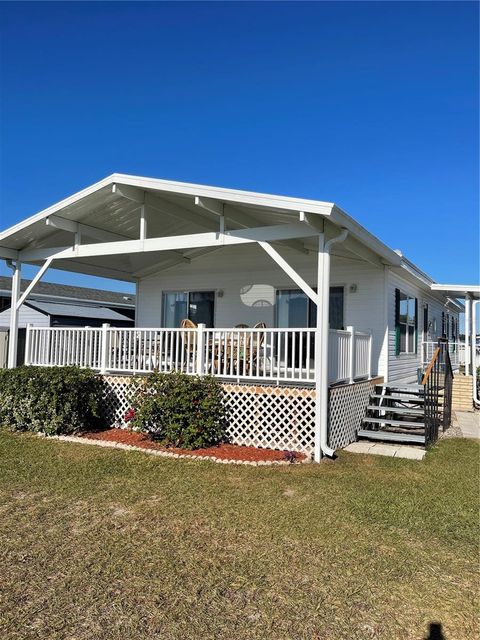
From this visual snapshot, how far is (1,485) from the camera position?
5273 mm

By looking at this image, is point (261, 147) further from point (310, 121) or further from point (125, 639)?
point (125, 639)

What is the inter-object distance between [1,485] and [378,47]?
1157 cm

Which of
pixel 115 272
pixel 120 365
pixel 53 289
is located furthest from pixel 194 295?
pixel 53 289

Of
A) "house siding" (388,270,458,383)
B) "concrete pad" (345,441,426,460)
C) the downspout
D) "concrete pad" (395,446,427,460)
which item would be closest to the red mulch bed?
the downspout

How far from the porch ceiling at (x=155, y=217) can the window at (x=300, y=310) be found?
3.84ft

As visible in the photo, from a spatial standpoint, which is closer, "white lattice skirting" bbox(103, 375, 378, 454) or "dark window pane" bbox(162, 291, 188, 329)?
"white lattice skirting" bbox(103, 375, 378, 454)

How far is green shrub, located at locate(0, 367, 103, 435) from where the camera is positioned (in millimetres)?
7793

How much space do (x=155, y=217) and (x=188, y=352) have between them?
3408mm

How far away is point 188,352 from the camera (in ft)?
25.9

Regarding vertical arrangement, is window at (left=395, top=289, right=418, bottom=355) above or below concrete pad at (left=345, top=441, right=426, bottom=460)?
above

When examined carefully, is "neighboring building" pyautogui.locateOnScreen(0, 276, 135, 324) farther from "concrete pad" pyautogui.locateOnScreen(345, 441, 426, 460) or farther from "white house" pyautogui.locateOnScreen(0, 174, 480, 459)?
"concrete pad" pyautogui.locateOnScreen(345, 441, 426, 460)

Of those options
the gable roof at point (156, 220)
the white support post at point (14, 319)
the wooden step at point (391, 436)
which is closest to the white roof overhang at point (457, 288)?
the gable roof at point (156, 220)

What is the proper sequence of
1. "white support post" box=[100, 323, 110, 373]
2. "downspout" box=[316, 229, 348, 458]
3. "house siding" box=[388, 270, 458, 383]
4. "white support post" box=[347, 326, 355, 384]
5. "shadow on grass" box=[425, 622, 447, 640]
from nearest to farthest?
1. "shadow on grass" box=[425, 622, 447, 640]
2. "downspout" box=[316, 229, 348, 458]
3. "white support post" box=[347, 326, 355, 384]
4. "white support post" box=[100, 323, 110, 373]
5. "house siding" box=[388, 270, 458, 383]

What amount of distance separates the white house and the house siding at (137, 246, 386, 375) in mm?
27
